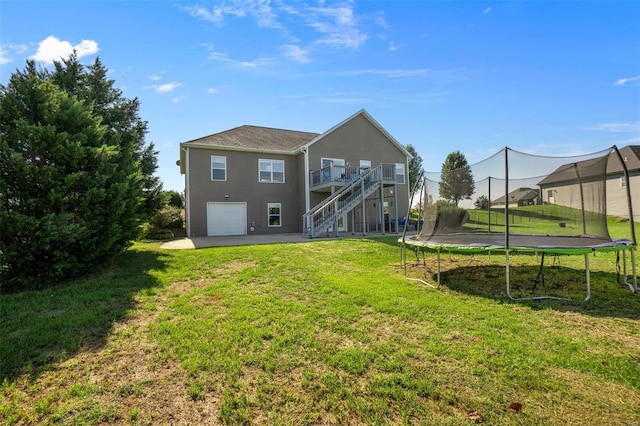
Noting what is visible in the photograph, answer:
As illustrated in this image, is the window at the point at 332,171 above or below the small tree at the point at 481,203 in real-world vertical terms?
above

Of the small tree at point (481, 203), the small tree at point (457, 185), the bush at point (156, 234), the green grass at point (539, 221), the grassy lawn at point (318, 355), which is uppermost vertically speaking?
the small tree at point (457, 185)

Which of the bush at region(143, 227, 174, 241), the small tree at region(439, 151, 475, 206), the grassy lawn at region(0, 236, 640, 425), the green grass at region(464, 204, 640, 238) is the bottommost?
the grassy lawn at region(0, 236, 640, 425)

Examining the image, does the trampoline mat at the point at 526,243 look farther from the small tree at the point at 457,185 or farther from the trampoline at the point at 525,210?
the small tree at the point at 457,185

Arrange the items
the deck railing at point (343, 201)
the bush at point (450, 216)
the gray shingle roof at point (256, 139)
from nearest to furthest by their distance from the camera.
→ the bush at point (450, 216)
the deck railing at point (343, 201)
the gray shingle roof at point (256, 139)

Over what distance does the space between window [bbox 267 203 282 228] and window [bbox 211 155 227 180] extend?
317 centimetres

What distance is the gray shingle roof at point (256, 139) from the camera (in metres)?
16.9

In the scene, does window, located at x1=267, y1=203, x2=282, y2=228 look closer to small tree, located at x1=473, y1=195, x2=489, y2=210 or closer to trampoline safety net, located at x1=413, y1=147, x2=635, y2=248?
trampoline safety net, located at x1=413, y1=147, x2=635, y2=248

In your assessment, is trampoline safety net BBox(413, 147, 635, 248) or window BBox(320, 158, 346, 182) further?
window BBox(320, 158, 346, 182)

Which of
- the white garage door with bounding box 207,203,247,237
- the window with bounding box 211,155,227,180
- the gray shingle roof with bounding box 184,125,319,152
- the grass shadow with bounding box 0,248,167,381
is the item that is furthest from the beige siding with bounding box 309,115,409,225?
the grass shadow with bounding box 0,248,167,381

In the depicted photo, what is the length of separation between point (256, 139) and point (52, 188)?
13.8 metres

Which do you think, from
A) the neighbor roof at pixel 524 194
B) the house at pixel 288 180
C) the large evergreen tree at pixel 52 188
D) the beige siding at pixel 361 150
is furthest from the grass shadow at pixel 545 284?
the beige siding at pixel 361 150

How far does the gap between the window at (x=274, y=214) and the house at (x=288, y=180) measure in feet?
0.20

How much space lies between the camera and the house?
52.9 ft

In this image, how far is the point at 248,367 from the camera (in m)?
3.00
